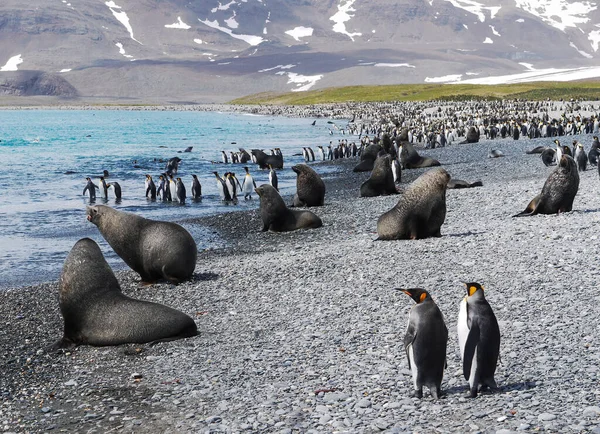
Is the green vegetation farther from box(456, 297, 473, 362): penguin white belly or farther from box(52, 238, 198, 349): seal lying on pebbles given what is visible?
box(456, 297, 473, 362): penguin white belly

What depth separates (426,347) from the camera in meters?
5.21

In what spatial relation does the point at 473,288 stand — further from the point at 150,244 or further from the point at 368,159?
the point at 368,159

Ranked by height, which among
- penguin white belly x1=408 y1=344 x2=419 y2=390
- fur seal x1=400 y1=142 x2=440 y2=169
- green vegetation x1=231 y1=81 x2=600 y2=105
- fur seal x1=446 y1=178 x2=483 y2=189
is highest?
green vegetation x1=231 y1=81 x2=600 y2=105

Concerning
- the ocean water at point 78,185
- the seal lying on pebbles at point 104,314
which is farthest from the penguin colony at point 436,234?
the seal lying on pebbles at point 104,314

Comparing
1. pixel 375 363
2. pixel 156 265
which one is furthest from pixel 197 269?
pixel 375 363

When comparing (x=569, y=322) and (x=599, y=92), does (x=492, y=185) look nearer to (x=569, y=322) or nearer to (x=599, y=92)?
(x=569, y=322)

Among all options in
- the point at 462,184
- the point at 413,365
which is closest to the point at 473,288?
the point at 413,365

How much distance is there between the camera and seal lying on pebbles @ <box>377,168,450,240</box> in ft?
35.6

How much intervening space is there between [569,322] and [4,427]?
456 cm

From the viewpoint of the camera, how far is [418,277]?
337 inches

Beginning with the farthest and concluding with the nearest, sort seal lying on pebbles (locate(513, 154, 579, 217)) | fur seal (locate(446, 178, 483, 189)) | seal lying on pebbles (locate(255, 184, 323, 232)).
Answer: fur seal (locate(446, 178, 483, 189)), seal lying on pebbles (locate(255, 184, 323, 232)), seal lying on pebbles (locate(513, 154, 579, 217))


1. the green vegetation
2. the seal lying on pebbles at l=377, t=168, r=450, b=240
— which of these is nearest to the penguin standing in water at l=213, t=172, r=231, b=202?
the seal lying on pebbles at l=377, t=168, r=450, b=240

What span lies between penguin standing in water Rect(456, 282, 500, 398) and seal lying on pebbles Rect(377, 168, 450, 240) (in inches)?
221

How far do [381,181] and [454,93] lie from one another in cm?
7935
